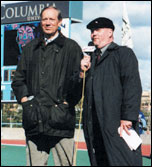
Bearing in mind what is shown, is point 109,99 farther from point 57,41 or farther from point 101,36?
point 57,41

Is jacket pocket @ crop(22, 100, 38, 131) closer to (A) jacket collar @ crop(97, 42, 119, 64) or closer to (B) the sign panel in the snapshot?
(A) jacket collar @ crop(97, 42, 119, 64)

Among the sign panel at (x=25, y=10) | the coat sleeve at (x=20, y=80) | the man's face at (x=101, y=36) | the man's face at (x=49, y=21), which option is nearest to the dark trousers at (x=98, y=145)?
the man's face at (x=101, y=36)

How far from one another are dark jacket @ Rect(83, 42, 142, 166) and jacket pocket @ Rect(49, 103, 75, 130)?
0.64 feet

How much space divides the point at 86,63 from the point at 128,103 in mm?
539

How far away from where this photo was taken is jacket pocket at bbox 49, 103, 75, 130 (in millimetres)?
4559

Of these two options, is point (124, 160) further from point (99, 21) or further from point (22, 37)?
point (22, 37)

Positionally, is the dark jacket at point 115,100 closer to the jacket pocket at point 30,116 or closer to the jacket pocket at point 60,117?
the jacket pocket at point 60,117

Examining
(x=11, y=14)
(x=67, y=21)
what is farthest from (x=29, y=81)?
(x=11, y=14)

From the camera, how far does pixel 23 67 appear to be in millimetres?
4793

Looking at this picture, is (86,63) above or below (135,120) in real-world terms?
above

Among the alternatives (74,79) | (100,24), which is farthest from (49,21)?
(74,79)

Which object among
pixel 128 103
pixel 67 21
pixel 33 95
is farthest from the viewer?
pixel 67 21

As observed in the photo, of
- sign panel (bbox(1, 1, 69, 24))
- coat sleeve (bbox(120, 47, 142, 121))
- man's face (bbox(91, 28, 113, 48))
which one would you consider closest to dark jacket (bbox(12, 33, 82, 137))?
man's face (bbox(91, 28, 113, 48))

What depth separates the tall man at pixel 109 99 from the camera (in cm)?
437
